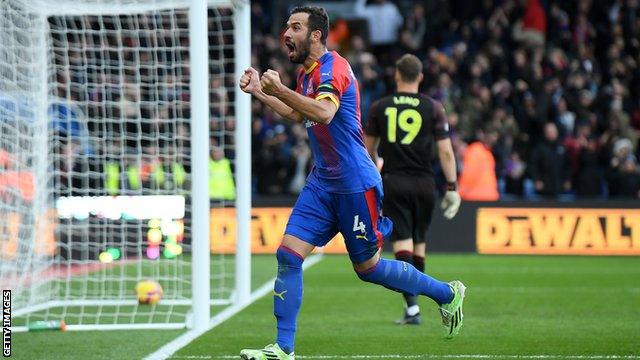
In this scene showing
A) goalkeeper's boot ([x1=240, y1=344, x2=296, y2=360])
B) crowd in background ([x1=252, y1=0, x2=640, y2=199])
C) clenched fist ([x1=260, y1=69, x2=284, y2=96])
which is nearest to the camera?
clenched fist ([x1=260, y1=69, x2=284, y2=96])

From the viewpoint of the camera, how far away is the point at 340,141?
7.71 metres

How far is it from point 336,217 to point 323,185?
0.74ft

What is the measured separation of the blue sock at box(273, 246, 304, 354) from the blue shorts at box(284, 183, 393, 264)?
0.50ft

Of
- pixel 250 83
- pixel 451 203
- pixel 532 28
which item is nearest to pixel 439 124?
pixel 451 203

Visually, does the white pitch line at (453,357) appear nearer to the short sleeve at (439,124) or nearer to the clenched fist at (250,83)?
the clenched fist at (250,83)

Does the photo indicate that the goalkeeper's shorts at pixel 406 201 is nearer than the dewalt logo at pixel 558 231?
Yes

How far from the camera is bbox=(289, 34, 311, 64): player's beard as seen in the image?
25.0 feet

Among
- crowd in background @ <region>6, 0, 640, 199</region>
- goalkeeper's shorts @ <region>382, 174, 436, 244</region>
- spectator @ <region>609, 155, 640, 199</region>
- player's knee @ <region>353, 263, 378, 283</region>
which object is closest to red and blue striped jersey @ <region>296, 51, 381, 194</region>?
player's knee @ <region>353, 263, 378, 283</region>

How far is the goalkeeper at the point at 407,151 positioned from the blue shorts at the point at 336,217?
2824 millimetres

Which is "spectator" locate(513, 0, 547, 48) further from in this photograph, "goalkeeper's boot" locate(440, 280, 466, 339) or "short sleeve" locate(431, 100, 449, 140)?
"goalkeeper's boot" locate(440, 280, 466, 339)

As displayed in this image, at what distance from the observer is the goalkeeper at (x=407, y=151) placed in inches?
422

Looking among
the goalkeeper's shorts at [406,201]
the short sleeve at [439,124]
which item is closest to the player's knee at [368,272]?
the goalkeeper's shorts at [406,201]

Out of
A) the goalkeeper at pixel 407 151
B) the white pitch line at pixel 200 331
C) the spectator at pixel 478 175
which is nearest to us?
the white pitch line at pixel 200 331

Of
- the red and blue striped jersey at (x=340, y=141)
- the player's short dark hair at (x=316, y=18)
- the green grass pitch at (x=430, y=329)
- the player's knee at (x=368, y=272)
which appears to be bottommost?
the green grass pitch at (x=430, y=329)
